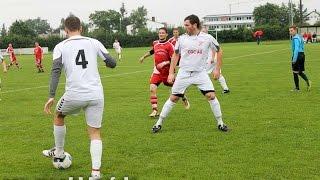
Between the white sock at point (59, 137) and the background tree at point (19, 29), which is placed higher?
the background tree at point (19, 29)

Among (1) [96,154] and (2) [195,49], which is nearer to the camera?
(1) [96,154]

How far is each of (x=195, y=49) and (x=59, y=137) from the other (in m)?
3.53

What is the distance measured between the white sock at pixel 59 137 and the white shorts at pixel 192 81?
10.3 ft

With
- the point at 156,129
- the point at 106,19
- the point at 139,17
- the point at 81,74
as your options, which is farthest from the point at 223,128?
the point at 139,17

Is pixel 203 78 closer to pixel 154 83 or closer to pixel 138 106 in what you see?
pixel 154 83

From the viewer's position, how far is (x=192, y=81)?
995cm

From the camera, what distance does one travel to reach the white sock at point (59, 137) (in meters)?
7.36

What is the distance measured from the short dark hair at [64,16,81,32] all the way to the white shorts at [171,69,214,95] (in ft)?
11.8

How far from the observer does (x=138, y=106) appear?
46.8 feet

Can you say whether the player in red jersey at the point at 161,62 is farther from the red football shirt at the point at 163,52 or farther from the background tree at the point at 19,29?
the background tree at the point at 19,29

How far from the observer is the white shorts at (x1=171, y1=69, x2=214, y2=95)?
9.95 meters

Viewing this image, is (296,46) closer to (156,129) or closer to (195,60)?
(195,60)

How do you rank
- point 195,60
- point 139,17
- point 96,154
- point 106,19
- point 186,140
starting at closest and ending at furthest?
point 96,154 → point 186,140 → point 195,60 → point 106,19 → point 139,17

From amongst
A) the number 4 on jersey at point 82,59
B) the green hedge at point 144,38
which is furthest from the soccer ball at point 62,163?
the green hedge at point 144,38
